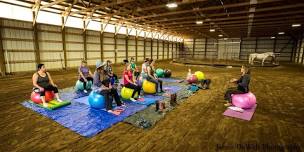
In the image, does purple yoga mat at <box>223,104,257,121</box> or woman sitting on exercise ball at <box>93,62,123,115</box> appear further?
woman sitting on exercise ball at <box>93,62,123,115</box>

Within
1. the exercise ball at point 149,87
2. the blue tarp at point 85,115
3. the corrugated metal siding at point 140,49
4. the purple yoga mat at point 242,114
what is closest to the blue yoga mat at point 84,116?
the blue tarp at point 85,115

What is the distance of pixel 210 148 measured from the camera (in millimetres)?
2613

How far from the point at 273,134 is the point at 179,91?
3535 mm

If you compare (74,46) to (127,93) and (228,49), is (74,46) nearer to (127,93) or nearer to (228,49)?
(127,93)

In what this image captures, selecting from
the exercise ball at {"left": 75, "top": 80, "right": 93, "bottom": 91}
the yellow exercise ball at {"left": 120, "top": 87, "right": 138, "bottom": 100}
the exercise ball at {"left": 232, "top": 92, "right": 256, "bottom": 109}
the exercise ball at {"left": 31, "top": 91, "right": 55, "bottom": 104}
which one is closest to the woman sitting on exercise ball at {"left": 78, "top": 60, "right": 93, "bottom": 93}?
the exercise ball at {"left": 75, "top": 80, "right": 93, "bottom": 91}

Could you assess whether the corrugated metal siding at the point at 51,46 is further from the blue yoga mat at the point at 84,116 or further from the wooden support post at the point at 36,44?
the blue yoga mat at the point at 84,116

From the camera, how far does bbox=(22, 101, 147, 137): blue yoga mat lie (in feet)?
10.6

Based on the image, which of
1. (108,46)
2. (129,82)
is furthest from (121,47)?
(129,82)

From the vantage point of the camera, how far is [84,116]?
3.86 meters

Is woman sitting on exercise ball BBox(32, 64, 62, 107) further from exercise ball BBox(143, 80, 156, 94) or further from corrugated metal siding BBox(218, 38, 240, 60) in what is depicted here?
corrugated metal siding BBox(218, 38, 240, 60)

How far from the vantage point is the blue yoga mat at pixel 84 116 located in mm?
3244

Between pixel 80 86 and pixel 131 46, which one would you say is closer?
pixel 80 86

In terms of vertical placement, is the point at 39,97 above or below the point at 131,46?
below

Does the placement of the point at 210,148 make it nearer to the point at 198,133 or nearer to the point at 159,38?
the point at 198,133
